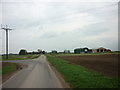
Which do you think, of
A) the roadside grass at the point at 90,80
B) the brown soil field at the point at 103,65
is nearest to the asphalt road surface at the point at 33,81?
the roadside grass at the point at 90,80

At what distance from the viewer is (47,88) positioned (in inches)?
342

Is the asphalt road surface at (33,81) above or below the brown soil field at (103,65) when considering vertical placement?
above

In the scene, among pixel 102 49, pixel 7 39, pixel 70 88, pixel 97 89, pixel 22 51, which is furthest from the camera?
pixel 102 49

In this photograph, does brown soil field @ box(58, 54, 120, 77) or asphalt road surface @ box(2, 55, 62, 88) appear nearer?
asphalt road surface @ box(2, 55, 62, 88)

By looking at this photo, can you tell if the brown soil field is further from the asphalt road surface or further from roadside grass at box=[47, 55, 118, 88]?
the asphalt road surface

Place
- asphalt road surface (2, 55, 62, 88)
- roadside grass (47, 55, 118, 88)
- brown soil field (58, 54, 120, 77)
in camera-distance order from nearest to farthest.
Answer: roadside grass (47, 55, 118, 88), asphalt road surface (2, 55, 62, 88), brown soil field (58, 54, 120, 77)

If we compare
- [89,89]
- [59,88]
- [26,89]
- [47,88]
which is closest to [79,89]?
[89,89]

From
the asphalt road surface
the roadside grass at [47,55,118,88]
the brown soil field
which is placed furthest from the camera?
the brown soil field

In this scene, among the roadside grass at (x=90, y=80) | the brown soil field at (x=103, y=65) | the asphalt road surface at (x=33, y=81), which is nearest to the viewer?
the roadside grass at (x=90, y=80)

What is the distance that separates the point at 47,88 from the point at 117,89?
3582mm

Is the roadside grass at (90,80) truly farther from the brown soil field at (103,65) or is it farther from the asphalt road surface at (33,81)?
the brown soil field at (103,65)

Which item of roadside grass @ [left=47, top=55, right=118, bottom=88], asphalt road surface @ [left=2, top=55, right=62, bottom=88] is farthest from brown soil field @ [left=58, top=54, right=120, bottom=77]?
asphalt road surface @ [left=2, top=55, right=62, bottom=88]

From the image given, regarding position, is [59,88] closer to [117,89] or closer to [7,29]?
[117,89]

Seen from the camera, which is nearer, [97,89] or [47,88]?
[97,89]
